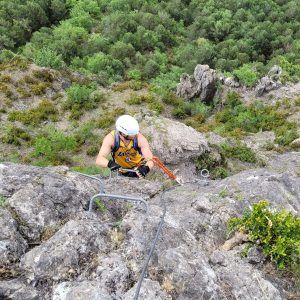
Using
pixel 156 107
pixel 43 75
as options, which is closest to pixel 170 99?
pixel 156 107

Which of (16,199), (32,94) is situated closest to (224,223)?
(16,199)

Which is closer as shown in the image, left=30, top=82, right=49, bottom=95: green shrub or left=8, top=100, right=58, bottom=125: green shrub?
left=8, top=100, right=58, bottom=125: green shrub

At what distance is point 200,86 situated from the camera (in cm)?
2584

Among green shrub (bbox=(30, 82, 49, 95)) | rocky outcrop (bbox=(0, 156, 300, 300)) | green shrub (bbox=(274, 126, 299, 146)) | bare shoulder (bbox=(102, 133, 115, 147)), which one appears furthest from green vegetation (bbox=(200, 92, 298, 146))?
rocky outcrop (bbox=(0, 156, 300, 300))

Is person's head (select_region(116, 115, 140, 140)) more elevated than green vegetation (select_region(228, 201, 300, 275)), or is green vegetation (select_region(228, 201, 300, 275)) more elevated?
green vegetation (select_region(228, 201, 300, 275))

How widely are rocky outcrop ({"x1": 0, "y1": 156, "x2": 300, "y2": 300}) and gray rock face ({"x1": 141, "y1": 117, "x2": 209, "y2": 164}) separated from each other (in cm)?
876

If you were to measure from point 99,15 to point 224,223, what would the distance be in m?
35.7

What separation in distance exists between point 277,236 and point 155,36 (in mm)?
31634

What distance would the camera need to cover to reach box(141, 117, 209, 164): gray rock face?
1609 centimetres

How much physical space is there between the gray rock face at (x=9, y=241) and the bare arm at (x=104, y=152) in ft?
8.72

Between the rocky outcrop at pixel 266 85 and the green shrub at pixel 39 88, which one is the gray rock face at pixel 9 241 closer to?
the green shrub at pixel 39 88

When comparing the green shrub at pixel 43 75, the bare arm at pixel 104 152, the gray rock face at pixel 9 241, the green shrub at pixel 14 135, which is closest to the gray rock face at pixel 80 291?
the gray rock face at pixel 9 241

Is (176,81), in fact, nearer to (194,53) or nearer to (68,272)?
(194,53)

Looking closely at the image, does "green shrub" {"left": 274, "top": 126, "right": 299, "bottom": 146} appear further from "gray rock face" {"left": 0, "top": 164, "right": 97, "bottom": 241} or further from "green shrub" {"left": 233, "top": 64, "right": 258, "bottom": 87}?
"gray rock face" {"left": 0, "top": 164, "right": 97, "bottom": 241}
